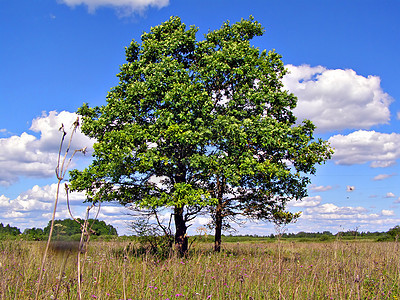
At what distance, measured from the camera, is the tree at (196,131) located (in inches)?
592

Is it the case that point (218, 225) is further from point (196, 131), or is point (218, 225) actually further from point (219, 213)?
point (196, 131)

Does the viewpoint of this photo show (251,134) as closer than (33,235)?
Yes

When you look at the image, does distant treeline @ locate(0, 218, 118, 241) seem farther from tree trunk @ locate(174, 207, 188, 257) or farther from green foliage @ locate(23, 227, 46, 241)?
tree trunk @ locate(174, 207, 188, 257)

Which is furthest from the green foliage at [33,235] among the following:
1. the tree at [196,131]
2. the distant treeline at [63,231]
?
the tree at [196,131]

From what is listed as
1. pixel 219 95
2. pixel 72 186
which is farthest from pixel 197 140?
pixel 72 186

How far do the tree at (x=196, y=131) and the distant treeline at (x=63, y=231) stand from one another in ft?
9.60

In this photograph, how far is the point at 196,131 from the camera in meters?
14.8

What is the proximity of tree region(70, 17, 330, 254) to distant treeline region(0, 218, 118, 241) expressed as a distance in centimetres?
293

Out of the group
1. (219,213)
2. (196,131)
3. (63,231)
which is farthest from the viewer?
(219,213)

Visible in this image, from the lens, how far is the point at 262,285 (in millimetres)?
8711

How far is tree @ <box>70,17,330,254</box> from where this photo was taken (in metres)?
15.0

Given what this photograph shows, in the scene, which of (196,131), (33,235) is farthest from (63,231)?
(33,235)

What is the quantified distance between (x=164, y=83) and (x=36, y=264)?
932cm

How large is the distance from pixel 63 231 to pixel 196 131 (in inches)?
470
